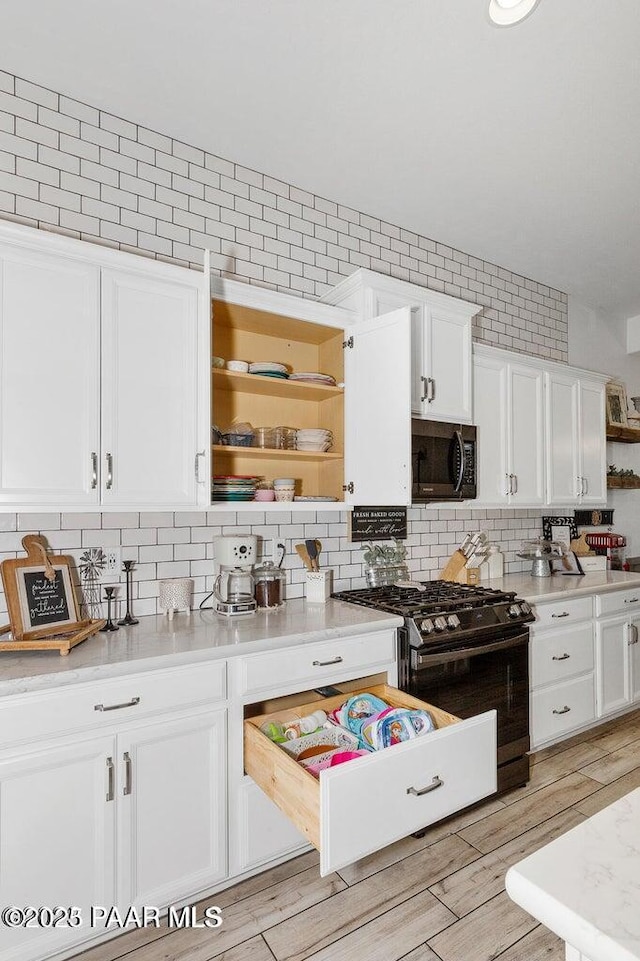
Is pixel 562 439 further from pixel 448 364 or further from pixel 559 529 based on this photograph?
pixel 448 364

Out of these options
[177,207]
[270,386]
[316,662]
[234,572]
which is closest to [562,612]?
[316,662]

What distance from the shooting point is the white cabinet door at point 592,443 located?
384cm

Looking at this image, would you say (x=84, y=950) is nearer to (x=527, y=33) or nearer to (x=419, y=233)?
(x=527, y=33)

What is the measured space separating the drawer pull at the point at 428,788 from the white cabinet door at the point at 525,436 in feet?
6.87

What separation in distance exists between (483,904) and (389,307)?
250 centimetres

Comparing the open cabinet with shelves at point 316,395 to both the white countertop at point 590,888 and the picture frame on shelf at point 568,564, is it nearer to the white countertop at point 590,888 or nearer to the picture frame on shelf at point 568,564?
the white countertop at point 590,888

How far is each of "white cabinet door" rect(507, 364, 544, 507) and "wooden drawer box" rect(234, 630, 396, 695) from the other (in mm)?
1611

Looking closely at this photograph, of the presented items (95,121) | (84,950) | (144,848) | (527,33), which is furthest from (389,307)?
(84,950)

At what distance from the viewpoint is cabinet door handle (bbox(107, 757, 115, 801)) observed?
1660 millimetres

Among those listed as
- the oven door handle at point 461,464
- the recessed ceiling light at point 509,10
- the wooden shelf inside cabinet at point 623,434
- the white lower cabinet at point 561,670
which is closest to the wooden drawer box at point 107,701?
the oven door handle at point 461,464

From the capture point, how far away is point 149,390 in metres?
2.01

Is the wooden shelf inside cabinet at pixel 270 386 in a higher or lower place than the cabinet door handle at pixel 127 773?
higher

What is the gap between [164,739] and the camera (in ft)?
5.77

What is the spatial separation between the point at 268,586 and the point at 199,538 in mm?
380
